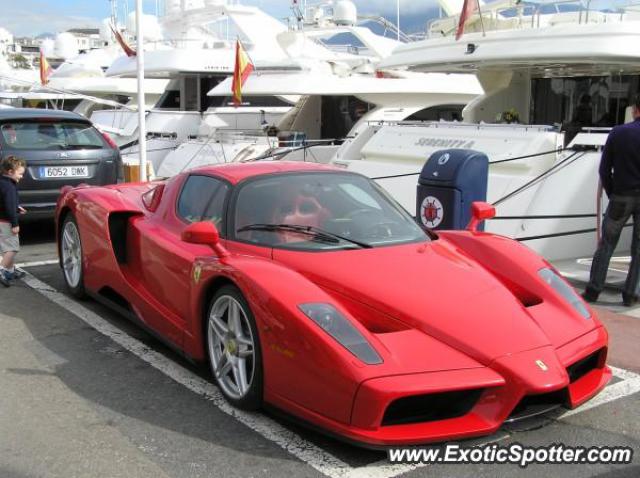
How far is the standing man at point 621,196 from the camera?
594 centimetres

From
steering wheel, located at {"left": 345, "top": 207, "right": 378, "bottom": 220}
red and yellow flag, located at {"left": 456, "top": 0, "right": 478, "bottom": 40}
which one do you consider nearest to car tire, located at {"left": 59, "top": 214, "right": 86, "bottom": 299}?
steering wheel, located at {"left": 345, "top": 207, "right": 378, "bottom": 220}

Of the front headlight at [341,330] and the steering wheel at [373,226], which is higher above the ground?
the steering wheel at [373,226]

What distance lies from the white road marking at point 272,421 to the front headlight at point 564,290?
1.62ft

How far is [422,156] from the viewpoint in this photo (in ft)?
33.8

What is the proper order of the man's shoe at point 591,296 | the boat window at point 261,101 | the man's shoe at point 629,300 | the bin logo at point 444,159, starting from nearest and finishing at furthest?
the man's shoe at point 629,300 → the man's shoe at point 591,296 → the bin logo at point 444,159 → the boat window at point 261,101

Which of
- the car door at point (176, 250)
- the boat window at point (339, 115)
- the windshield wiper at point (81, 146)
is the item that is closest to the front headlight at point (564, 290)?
the car door at point (176, 250)

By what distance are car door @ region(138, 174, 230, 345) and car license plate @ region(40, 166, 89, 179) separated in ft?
13.1

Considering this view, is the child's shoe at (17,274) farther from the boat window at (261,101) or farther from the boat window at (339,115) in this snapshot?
the boat window at (261,101)

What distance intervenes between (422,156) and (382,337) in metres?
7.10

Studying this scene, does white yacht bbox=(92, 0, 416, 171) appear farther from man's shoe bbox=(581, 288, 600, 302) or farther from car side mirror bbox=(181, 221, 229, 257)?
car side mirror bbox=(181, 221, 229, 257)

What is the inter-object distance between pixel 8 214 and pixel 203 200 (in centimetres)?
278

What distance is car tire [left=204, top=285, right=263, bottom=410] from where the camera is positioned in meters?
3.69

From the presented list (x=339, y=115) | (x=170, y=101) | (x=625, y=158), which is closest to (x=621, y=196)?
(x=625, y=158)

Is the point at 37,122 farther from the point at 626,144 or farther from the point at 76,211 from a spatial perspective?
the point at 626,144
